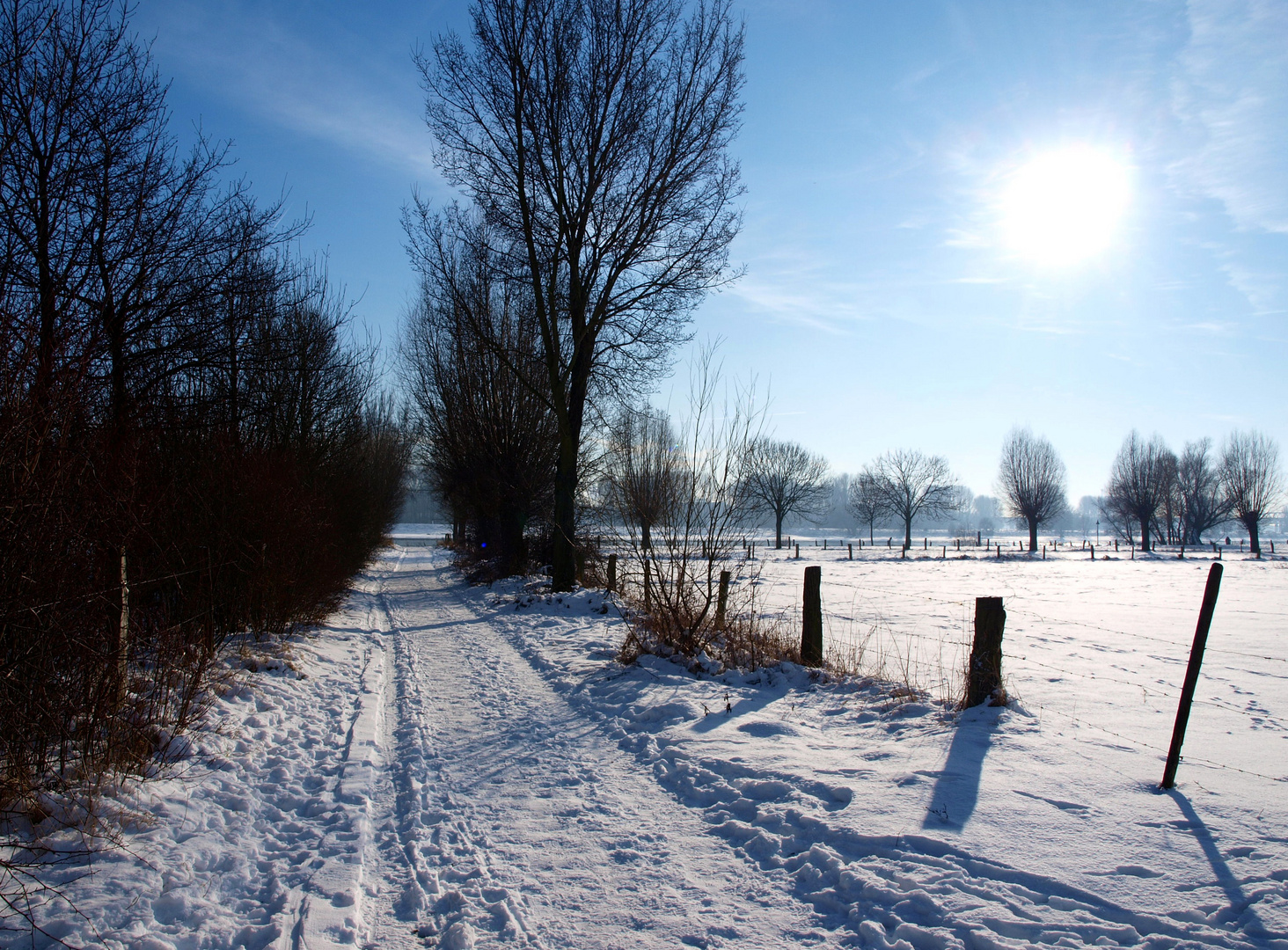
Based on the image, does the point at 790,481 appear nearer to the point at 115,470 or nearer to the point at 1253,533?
the point at 1253,533

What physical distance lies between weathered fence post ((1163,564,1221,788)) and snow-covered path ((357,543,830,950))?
286 centimetres

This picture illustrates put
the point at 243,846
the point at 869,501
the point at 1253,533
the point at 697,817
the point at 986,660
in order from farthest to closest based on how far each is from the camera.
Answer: the point at 869,501 → the point at 1253,533 → the point at 986,660 → the point at 697,817 → the point at 243,846

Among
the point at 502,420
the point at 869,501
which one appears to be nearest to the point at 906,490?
the point at 869,501

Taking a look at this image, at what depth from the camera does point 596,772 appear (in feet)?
17.4

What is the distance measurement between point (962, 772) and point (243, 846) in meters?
4.62

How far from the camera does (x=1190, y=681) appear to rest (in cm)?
472

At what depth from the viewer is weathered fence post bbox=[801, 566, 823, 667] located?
8250mm

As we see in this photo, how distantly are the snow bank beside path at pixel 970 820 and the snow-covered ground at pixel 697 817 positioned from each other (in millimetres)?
18

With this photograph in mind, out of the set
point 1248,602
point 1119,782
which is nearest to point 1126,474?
point 1248,602

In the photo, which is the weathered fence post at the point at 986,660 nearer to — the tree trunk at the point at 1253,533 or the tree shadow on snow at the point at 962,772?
the tree shadow on snow at the point at 962,772

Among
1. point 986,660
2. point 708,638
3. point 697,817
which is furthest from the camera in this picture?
point 708,638

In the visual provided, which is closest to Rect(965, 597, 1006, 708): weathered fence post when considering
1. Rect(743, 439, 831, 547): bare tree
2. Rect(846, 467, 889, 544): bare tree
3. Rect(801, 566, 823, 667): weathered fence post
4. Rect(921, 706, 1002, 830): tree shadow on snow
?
Rect(921, 706, 1002, 830): tree shadow on snow

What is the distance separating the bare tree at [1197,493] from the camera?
63969 millimetres

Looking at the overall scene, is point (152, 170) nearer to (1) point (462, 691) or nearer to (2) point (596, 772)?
(1) point (462, 691)
